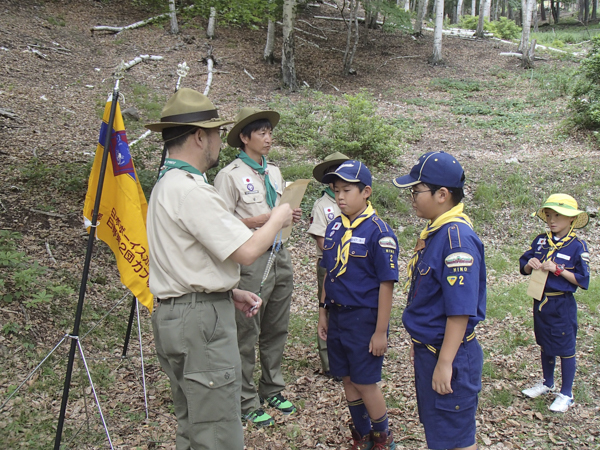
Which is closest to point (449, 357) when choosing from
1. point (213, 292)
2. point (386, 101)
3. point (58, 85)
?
point (213, 292)

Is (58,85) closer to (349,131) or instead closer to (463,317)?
(349,131)

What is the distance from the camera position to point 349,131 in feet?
32.9

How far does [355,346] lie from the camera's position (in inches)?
130

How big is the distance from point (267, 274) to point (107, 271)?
10.8ft

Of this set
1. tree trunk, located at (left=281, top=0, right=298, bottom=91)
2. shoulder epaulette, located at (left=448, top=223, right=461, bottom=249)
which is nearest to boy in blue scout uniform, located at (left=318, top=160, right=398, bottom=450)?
shoulder epaulette, located at (left=448, top=223, right=461, bottom=249)

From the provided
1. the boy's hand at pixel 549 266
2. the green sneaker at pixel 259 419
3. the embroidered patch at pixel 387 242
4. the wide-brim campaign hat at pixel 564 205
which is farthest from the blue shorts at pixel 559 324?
the green sneaker at pixel 259 419

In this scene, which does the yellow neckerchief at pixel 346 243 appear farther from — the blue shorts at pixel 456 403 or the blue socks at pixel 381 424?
the blue socks at pixel 381 424

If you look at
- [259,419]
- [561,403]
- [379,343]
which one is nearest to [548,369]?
[561,403]

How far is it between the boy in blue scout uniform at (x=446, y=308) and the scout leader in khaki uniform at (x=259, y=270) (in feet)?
4.58

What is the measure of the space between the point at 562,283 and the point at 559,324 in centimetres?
36

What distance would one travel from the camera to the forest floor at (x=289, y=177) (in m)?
4.05

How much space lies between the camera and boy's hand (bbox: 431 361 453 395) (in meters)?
2.56

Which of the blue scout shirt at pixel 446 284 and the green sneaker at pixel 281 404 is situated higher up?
the blue scout shirt at pixel 446 284

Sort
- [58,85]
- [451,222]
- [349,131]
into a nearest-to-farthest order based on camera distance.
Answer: [451,222], [349,131], [58,85]
